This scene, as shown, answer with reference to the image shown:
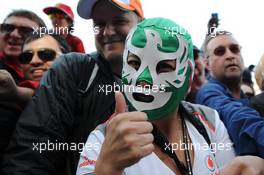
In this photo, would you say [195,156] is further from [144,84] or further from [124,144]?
[124,144]

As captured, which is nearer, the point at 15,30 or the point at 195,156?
the point at 195,156

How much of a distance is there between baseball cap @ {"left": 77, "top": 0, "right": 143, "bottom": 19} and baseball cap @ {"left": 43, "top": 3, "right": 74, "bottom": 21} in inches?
57.4

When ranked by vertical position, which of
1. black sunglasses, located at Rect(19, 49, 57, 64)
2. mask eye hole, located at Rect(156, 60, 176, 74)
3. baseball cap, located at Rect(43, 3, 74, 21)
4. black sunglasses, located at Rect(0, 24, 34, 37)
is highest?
baseball cap, located at Rect(43, 3, 74, 21)

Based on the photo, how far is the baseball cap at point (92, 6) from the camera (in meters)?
2.44

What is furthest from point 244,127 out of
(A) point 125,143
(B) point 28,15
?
(B) point 28,15

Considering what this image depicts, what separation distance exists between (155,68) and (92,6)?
922 millimetres

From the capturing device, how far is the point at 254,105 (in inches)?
85.4

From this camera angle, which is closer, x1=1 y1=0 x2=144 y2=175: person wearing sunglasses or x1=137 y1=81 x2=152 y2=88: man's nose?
x1=137 y1=81 x2=152 y2=88: man's nose

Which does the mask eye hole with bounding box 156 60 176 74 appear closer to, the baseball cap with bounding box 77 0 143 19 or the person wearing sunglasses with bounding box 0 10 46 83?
the baseball cap with bounding box 77 0 143 19

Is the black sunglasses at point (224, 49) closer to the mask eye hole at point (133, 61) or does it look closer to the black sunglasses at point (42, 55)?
the black sunglasses at point (42, 55)

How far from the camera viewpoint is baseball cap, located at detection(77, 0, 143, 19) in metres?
2.44

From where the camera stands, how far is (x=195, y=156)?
1.73m

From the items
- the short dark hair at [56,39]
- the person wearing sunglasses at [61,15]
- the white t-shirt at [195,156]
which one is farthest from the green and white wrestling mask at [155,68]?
the person wearing sunglasses at [61,15]

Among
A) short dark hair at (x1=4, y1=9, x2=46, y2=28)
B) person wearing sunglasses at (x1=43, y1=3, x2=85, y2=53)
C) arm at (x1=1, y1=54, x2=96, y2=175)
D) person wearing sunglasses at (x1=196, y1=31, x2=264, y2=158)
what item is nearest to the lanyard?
person wearing sunglasses at (x1=196, y1=31, x2=264, y2=158)
